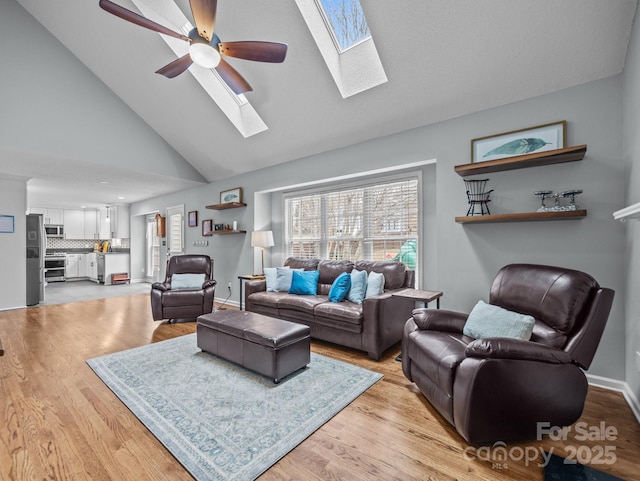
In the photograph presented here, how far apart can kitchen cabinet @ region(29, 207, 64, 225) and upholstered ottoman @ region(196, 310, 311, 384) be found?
9.31 m

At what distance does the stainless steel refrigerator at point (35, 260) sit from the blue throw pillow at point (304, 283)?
17.5ft

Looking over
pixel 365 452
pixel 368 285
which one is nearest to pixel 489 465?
pixel 365 452

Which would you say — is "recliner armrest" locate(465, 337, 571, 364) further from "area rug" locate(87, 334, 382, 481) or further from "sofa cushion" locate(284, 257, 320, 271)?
"sofa cushion" locate(284, 257, 320, 271)

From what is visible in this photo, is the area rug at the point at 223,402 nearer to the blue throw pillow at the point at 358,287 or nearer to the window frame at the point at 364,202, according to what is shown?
the blue throw pillow at the point at 358,287

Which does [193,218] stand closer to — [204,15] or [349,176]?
[349,176]

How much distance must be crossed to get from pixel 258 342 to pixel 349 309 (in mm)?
1055

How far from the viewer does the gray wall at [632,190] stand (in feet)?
6.61

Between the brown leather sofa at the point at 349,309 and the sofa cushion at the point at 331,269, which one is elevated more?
the sofa cushion at the point at 331,269

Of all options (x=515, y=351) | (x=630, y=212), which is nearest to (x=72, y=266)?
(x=515, y=351)

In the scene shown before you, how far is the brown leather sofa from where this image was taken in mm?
2982

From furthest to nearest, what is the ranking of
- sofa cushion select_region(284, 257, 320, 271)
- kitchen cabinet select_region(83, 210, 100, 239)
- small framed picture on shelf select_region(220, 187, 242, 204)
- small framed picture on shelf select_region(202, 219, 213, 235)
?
1. kitchen cabinet select_region(83, 210, 100, 239)
2. small framed picture on shelf select_region(202, 219, 213, 235)
3. small framed picture on shelf select_region(220, 187, 242, 204)
4. sofa cushion select_region(284, 257, 320, 271)

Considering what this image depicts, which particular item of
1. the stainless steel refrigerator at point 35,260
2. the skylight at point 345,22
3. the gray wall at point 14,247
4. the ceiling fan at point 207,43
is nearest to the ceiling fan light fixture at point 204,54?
the ceiling fan at point 207,43

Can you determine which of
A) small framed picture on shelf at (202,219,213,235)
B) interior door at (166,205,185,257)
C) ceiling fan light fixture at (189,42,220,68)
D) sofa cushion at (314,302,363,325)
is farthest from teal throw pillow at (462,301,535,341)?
interior door at (166,205,185,257)

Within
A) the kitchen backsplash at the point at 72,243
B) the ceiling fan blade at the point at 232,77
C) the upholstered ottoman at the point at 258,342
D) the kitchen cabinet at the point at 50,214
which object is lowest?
the upholstered ottoman at the point at 258,342
